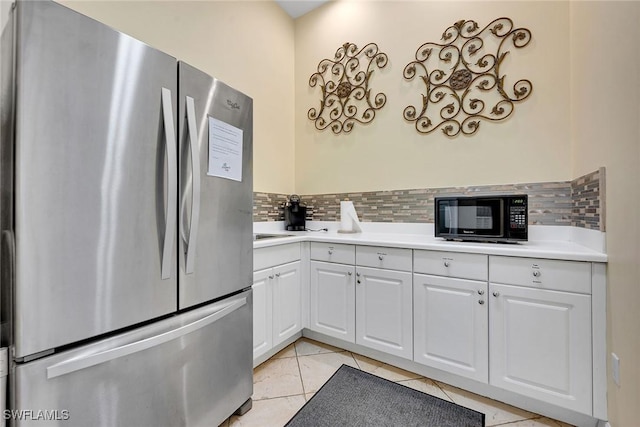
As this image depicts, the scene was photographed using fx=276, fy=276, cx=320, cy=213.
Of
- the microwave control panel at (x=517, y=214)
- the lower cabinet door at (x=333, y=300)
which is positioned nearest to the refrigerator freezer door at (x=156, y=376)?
the lower cabinet door at (x=333, y=300)

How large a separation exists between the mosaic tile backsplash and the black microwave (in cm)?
31

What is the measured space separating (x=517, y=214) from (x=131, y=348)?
2.00 meters

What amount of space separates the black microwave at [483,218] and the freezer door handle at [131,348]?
4.73 feet

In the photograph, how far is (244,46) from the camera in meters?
2.49

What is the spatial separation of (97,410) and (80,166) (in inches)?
31.4

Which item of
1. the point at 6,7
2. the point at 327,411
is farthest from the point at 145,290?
the point at 6,7

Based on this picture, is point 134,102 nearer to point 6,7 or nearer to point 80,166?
point 80,166

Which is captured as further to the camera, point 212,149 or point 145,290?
point 212,149

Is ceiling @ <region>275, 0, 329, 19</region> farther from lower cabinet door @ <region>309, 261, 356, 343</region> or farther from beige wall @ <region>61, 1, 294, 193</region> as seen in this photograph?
lower cabinet door @ <region>309, 261, 356, 343</region>

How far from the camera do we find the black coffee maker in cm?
268

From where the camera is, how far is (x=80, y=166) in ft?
2.85

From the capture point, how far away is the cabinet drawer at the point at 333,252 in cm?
202

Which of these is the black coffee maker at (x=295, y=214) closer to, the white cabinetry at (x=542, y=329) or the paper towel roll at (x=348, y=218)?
the paper towel roll at (x=348, y=218)

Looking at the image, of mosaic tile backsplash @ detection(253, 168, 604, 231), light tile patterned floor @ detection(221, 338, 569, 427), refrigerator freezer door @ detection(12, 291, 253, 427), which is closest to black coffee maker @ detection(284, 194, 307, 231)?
mosaic tile backsplash @ detection(253, 168, 604, 231)
